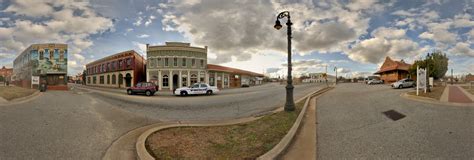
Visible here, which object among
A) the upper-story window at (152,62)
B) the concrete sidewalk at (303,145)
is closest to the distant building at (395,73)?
the upper-story window at (152,62)

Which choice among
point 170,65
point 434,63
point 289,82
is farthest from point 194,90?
point 434,63

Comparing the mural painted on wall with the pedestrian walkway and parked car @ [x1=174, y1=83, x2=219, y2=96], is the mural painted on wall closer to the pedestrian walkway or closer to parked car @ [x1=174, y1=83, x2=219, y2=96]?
parked car @ [x1=174, y1=83, x2=219, y2=96]

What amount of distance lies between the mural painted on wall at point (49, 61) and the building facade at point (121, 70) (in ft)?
29.7

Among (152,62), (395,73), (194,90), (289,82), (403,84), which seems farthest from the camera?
(395,73)

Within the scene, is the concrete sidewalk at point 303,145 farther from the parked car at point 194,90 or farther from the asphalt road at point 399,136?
the parked car at point 194,90

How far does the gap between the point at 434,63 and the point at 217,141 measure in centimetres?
4472

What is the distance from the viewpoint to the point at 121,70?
4122 centimetres

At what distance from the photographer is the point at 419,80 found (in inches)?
637

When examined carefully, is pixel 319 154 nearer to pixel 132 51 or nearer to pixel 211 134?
pixel 211 134

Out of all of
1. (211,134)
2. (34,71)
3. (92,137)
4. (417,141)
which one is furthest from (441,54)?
(34,71)

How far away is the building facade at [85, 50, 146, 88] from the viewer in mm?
39000

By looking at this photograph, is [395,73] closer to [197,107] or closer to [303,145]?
[197,107]

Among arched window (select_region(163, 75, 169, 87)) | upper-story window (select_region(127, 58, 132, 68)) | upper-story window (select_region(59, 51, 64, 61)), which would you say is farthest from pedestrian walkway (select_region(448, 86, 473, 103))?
upper-story window (select_region(59, 51, 64, 61))

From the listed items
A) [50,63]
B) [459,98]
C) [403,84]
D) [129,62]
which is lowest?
[459,98]
